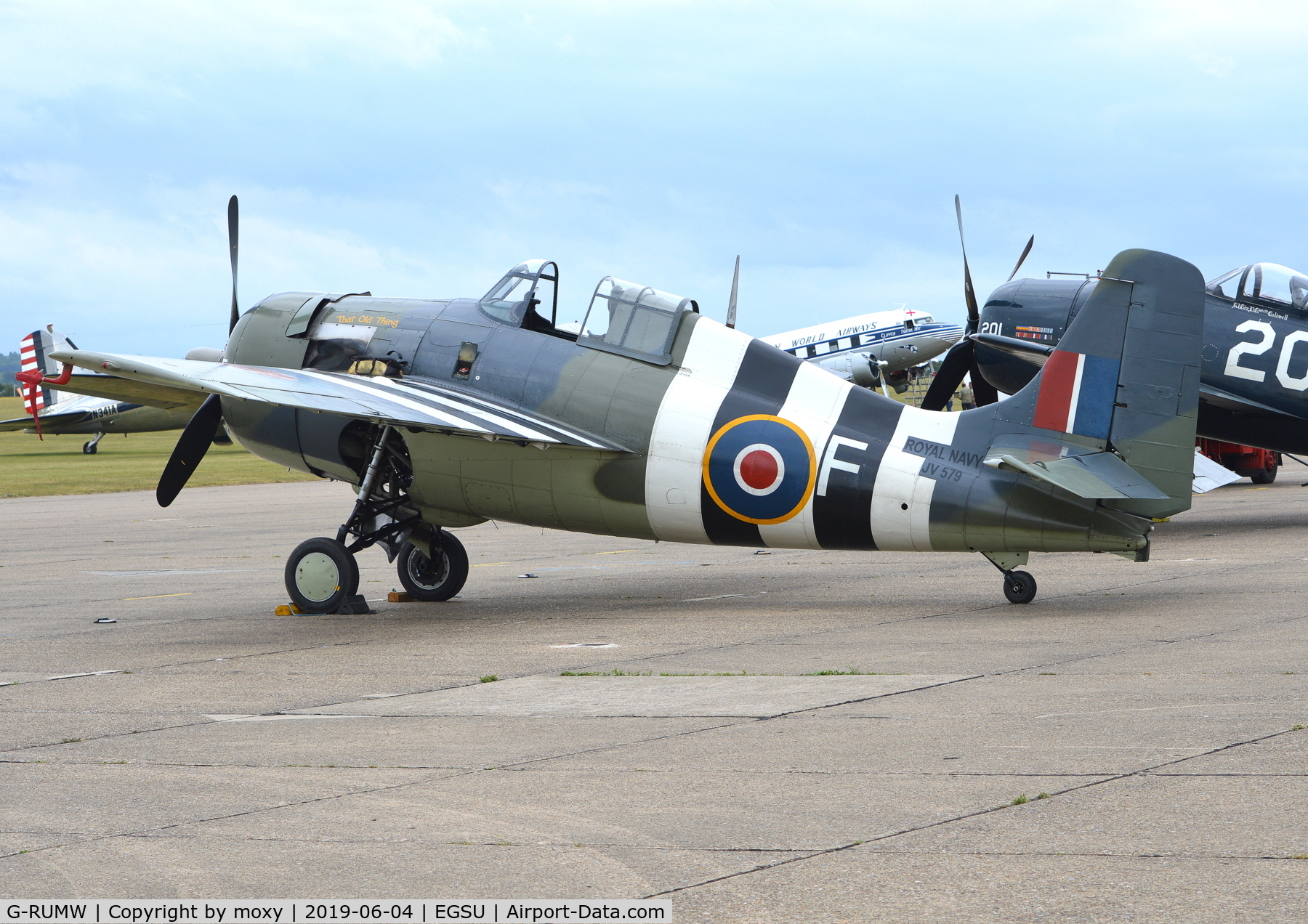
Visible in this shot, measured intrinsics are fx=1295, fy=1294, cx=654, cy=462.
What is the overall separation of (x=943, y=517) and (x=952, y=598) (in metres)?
1.75

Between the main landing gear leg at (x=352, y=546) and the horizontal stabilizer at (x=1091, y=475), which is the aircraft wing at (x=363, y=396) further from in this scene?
the horizontal stabilizer at (x=1091, y=475)

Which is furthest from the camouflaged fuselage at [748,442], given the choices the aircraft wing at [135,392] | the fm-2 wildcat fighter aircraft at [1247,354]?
the fm-2 wildcat fighter aircraft at [1247,354]

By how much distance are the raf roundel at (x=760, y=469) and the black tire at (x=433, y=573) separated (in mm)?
3372

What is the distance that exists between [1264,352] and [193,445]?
46.6 ft

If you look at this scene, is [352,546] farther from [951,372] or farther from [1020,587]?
[951,372]

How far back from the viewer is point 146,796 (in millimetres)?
5938

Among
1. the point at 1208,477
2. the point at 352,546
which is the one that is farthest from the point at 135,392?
the point at 1208,477

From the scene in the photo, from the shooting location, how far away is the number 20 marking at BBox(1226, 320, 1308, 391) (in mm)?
17875

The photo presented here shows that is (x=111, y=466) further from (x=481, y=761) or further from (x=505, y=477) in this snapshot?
(x=481, y=761)

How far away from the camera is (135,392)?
1395 cm

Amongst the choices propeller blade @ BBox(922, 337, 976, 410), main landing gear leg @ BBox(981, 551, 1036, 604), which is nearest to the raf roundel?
main landing gear leg @ BBox(981, 551, 1036, 604)

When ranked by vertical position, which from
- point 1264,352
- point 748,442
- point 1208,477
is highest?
point 1264,352

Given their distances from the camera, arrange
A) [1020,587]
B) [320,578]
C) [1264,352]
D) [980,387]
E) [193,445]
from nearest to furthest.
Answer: [1020,587]
[320,578]
[193,445]
[1264,352]
[980,387]

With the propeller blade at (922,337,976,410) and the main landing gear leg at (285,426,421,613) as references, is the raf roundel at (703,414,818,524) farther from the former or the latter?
the propeller blade at (922,337,976,410)
